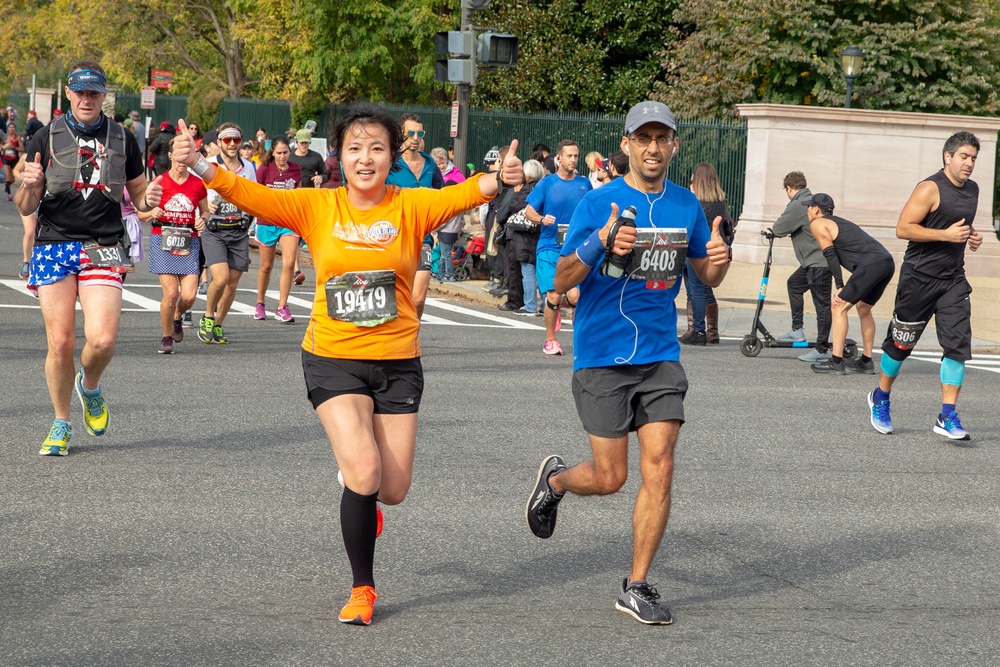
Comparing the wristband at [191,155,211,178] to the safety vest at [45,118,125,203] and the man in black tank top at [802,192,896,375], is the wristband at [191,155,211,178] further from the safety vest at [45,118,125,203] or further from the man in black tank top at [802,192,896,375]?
the man in black tank top at [802,192,896,375]

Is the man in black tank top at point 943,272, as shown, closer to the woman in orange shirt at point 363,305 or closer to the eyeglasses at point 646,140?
the eyeglasses at point 646,140

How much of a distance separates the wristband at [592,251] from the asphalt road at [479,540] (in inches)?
52.2

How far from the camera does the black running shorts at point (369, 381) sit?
528cm

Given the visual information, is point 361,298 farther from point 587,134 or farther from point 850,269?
point 587,134

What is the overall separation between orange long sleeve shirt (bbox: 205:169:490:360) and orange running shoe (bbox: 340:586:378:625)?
86cm

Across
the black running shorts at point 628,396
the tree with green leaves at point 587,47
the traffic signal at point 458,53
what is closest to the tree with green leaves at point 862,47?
the tree with green leaves at point 587,47

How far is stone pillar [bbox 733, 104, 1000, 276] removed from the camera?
24.2 m

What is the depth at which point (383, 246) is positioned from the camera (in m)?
5.38

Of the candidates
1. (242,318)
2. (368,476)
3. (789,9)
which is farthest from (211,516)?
(789,9)

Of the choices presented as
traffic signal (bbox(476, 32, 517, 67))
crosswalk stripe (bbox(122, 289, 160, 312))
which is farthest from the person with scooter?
traffic signal (bbox(476, 32, 517, 67))

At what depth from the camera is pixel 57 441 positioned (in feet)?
25.8

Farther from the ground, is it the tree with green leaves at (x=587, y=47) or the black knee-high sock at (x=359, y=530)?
the tree with green leaves at (x=587, y=47)

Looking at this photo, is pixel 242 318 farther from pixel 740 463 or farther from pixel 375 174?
pixel 375 174

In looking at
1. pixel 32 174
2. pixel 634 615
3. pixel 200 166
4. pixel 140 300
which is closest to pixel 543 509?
pixel 634 615
